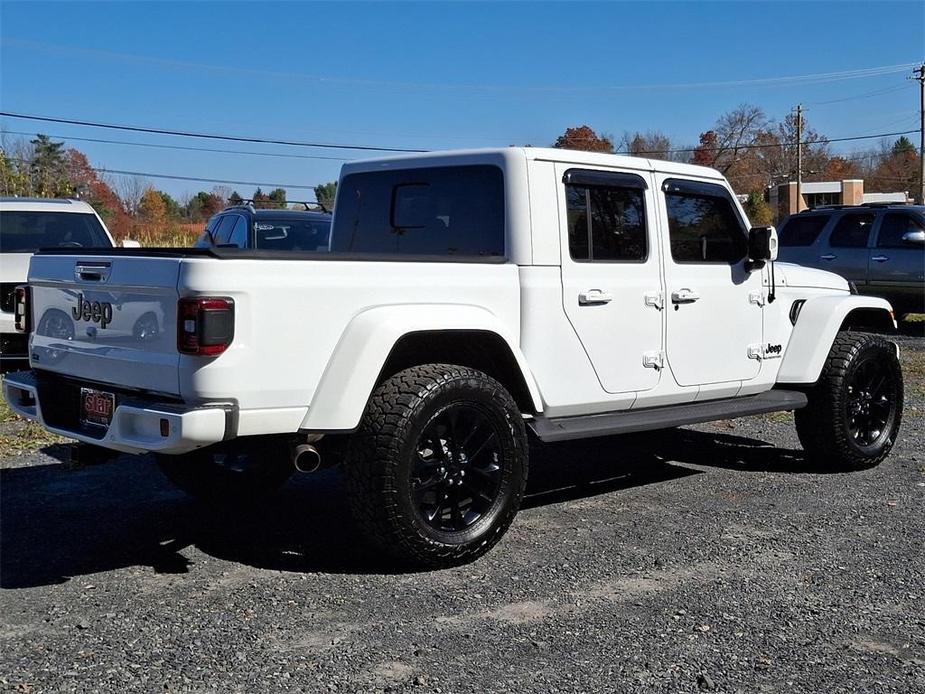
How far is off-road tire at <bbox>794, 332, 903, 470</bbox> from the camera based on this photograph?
6.83 m

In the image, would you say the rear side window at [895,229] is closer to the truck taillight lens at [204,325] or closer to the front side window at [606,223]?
the front side window at [606,223]

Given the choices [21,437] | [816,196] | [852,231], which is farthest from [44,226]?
[816,196]

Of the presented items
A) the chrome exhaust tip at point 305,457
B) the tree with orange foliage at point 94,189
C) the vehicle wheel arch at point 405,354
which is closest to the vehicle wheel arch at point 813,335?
the vehicle wheel arch at point 405,354

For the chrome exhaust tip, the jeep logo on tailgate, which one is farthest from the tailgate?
the chrome exhaust tip

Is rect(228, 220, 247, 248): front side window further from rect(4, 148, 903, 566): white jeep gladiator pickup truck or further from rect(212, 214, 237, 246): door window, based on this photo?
rect(4, 148, 903, 566): white jeep gladiator pickup truck

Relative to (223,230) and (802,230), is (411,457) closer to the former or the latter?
(223,230)

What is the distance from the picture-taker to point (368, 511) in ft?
15.2

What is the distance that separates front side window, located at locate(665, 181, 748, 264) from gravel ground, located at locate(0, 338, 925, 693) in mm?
1437

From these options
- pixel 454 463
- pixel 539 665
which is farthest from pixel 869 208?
pixel 539 665

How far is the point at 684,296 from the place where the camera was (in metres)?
6.02

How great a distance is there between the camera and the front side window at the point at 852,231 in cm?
1625

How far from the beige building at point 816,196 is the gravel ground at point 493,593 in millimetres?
55193

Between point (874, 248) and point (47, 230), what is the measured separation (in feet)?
37.9

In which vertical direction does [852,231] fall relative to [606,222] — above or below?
above
